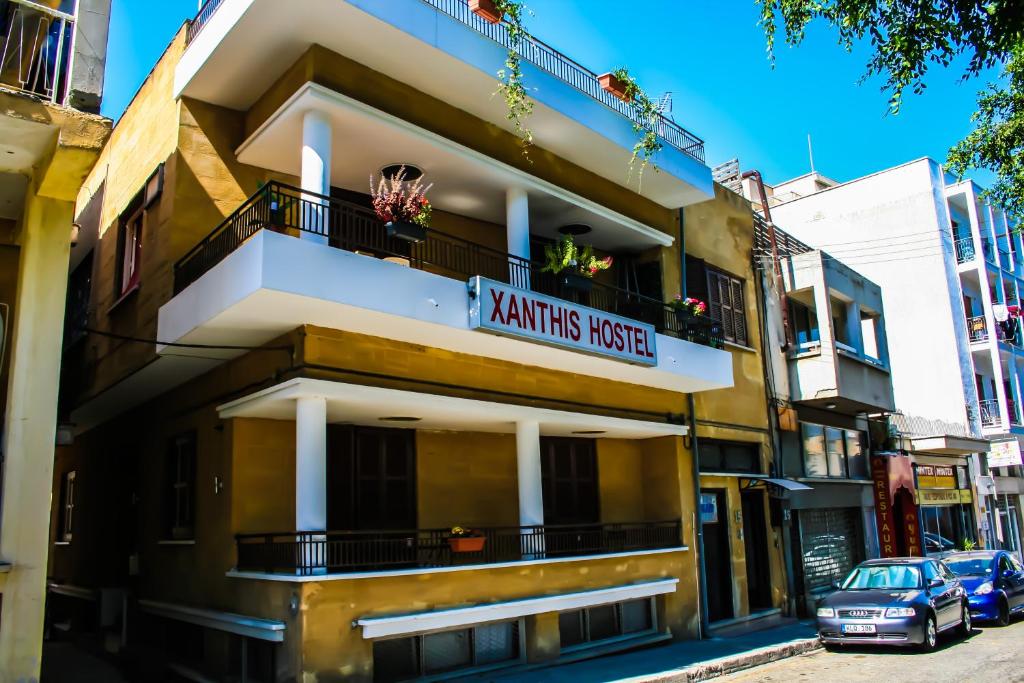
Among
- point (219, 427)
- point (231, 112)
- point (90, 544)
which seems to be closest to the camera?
point (219, 427)

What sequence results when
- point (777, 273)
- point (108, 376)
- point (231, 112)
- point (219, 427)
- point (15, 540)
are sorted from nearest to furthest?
point (15, 540) < point (219, 427) < point (231, 112) < point (108, 376) < point (777, 273)

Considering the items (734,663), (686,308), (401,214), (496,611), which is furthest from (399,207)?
(734,663)

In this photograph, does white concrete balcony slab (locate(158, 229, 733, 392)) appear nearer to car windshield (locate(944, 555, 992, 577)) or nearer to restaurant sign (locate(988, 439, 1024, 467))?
car windshield (locate(944, 555, 992, 577))

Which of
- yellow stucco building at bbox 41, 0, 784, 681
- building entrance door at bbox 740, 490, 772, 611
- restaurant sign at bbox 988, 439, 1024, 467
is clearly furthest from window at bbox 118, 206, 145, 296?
restaurant sign at bbox 988, 439, 1024, 467

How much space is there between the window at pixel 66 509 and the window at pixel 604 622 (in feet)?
35.9

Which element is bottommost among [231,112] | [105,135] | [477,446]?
[477,446]

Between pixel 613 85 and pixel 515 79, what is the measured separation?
4003 mm

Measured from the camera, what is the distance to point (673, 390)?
16094 millimetres

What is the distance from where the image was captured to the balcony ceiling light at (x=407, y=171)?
40.8 feet

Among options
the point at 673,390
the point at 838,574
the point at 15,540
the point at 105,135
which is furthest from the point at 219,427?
the point at 838,574

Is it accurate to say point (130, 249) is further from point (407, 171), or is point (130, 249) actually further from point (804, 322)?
point (804, 322)

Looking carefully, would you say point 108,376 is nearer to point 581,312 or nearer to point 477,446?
point 477,446

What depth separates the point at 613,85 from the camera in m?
15.1

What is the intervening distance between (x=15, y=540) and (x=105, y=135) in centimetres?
383
